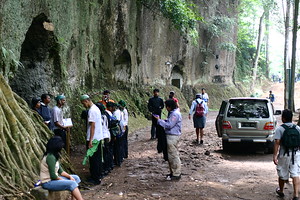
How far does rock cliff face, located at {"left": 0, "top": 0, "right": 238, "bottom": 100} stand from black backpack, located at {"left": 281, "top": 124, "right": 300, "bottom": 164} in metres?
6.43

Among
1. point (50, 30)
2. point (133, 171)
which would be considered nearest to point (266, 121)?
point (133, 171)

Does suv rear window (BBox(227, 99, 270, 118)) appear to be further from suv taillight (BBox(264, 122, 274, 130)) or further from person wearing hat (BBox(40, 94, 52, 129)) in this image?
person wearing hat (BBox(40, 94, 52, 129))

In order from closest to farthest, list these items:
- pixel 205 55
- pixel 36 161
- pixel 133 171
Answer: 1. pixel 36 161
2. pixel 133 171
3. pixel 205 55

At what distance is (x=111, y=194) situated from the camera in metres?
6.96

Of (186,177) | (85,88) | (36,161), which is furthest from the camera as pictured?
(85,88)

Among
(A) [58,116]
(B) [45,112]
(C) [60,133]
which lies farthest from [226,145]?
(B) [45,112]

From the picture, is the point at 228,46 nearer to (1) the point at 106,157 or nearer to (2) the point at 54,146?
(1) the point at 106,157

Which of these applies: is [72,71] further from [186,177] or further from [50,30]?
[186,177]

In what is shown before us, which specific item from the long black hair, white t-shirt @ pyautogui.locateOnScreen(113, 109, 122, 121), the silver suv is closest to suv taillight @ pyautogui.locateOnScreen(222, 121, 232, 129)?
the silver suv

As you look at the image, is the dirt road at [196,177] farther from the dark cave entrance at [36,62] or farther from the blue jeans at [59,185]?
the dark cave entrance at [36,62]

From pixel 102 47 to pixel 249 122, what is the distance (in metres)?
9.21

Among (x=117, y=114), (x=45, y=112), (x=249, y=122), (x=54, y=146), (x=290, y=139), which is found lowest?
(x=249, y=122)

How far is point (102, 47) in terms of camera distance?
17.9 metres

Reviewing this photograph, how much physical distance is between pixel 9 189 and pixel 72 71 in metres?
8.77
